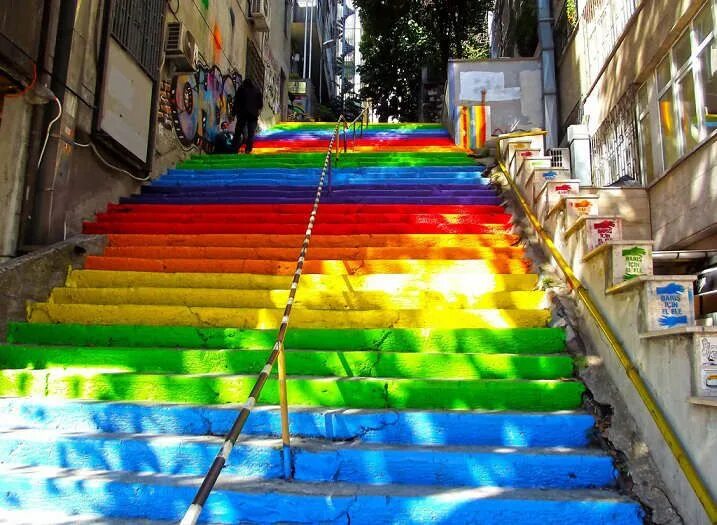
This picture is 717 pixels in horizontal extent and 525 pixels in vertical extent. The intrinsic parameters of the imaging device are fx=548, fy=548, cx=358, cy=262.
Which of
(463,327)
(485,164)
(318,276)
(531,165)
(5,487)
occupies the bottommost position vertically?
(5,487)

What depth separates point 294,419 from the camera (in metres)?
3.48

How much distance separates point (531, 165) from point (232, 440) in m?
5.39

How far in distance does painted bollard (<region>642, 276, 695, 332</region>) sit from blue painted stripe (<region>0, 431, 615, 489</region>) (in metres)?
0.84

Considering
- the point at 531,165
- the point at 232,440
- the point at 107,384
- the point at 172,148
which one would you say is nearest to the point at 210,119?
the point at 172,148

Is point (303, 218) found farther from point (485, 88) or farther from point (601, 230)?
point (485, 88)

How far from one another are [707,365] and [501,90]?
12503 millimetres

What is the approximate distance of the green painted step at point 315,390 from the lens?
3.64 metres

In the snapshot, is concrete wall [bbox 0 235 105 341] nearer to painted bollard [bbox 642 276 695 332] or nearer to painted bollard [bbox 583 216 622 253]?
painted bollard [bbox 583 216 622 253]

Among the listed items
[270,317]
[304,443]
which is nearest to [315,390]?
[304,443]

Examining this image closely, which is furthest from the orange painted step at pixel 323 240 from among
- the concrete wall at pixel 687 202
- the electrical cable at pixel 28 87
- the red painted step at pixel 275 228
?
the concrete wall at pixel 687 202

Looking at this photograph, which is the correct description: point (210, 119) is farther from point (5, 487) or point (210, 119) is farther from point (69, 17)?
point (5, 487)

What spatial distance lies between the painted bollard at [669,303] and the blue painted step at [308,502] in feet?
3.38

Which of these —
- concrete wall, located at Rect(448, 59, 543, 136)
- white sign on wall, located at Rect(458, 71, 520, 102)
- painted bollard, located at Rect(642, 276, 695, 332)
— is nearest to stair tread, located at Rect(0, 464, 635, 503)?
painted bollard, located at Rect(642, 276, 695, 332)

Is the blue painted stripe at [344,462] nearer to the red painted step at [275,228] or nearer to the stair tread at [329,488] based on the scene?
the stair tread at [329,488]
